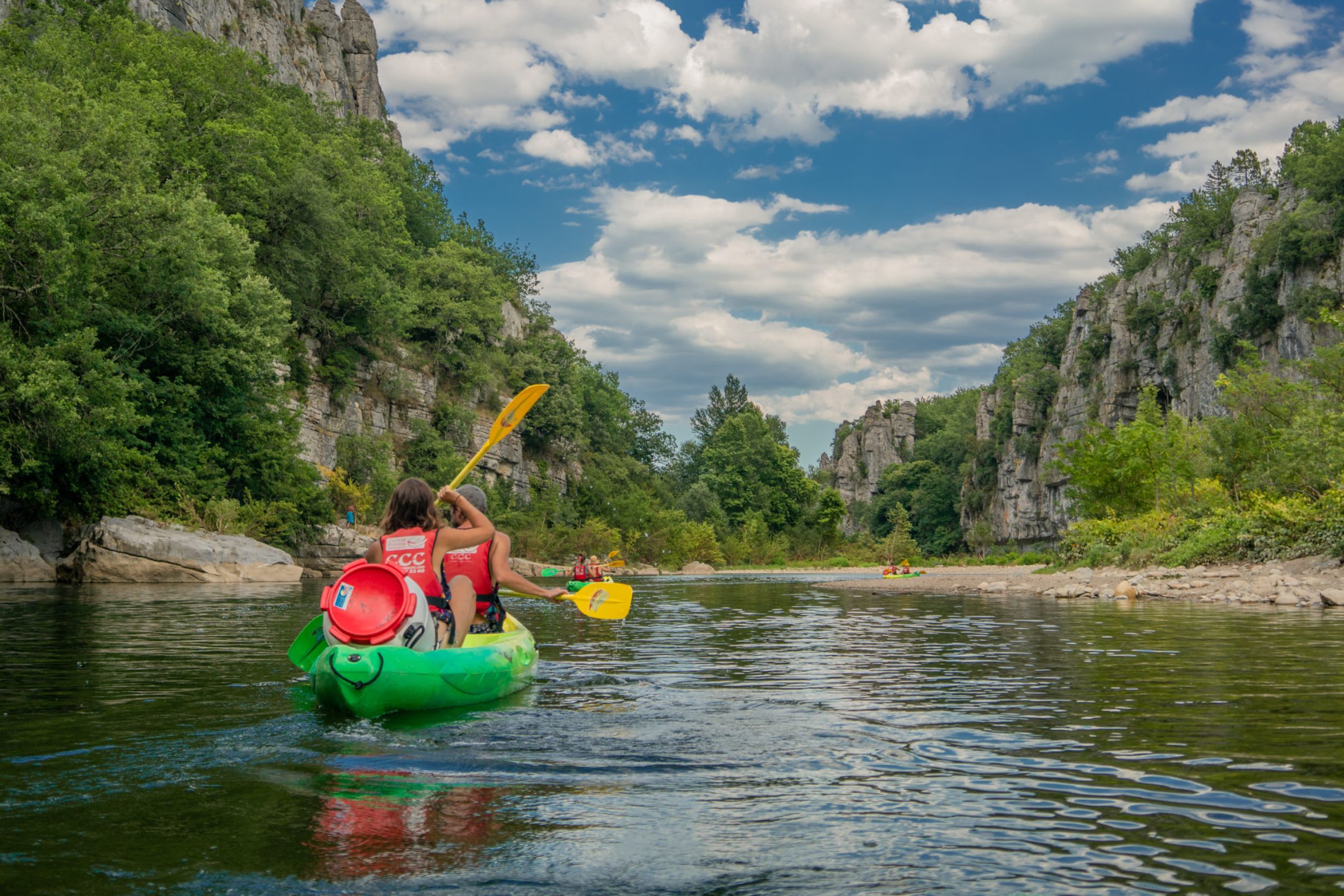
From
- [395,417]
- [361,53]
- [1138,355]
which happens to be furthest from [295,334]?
[1138,355]

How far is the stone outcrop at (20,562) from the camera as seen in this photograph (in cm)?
2194

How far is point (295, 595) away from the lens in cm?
1902

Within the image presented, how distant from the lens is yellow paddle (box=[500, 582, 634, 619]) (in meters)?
10.5

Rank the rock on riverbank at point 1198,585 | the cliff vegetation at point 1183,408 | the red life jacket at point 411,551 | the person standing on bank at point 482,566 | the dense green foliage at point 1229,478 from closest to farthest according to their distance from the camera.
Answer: the red life jacket at point 411,551 → the person standing on bank at point 482,566 → the rock on riverbank at point 1198,585 → the dense green foliage at point 1229,478 → the cliff vegetation at point 1183,408

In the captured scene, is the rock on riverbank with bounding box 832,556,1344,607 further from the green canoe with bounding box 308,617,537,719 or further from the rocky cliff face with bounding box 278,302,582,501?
the rocky cliff face with bounding box 278,302,582,501

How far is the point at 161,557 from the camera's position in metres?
23.1

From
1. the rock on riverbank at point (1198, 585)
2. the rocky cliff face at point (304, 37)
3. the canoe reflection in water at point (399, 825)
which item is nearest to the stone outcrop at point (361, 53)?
the rocky cliff face at point (304, 37)

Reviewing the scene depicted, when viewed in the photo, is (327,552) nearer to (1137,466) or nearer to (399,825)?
(1137,466)

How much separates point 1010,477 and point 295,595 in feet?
226

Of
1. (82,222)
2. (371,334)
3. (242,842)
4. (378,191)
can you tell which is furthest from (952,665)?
(378,191)

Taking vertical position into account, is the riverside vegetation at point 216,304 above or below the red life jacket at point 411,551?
above

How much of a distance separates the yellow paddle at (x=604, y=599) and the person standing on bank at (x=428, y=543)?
11.2 ft

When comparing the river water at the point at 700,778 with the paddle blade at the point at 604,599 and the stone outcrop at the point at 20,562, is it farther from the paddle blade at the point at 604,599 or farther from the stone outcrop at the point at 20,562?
the stone outcrop at the point at 20,562

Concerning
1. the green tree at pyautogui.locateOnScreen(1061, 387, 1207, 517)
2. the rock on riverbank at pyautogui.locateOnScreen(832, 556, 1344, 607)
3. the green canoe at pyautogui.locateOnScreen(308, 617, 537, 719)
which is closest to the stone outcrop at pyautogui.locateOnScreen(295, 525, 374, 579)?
the rock on riverbank at pyautogui.locateOnScreen(832, 556, 1344, 607)
